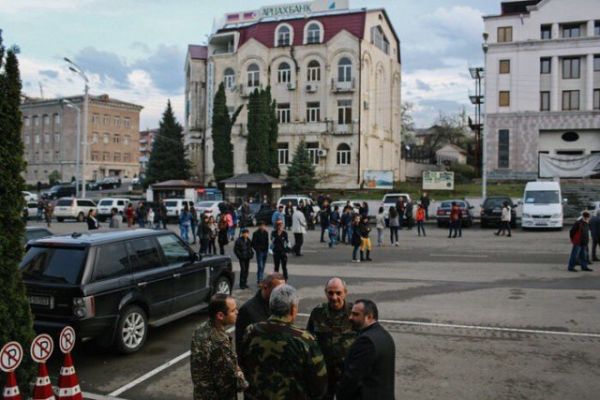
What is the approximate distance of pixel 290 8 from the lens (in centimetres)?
5731

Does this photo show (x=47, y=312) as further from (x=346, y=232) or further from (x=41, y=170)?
(x=41, y=170)

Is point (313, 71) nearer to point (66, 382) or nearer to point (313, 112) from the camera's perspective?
point (313, 112)

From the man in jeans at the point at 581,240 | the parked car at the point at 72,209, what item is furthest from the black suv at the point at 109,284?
the parked car at the point at 72,209

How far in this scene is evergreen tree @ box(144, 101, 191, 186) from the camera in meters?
59.2

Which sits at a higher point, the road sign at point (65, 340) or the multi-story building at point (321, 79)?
the multi-story building at point (321, 79)

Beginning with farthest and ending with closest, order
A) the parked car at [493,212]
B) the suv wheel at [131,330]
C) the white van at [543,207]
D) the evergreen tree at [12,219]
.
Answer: the parked car at [493,212], the white van at [543,207], the suv wheel at [131,330], the evergreen tree at [12,219]

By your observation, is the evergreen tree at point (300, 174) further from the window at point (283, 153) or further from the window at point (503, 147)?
the window at point (503, 147)

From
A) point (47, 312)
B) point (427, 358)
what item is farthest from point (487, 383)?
point (47, 312)

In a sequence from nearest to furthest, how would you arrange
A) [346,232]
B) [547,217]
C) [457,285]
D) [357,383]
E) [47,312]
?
[357,383] < [47,312] < [457,285] < [346,232] < [547,217]

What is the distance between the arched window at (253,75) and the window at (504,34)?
22881 millimetres

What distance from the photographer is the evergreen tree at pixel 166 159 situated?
59.2 meters

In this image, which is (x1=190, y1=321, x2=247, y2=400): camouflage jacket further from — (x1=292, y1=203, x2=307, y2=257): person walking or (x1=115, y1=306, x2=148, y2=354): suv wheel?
(x1=292, y1=203, x2=307, y2=257): person walking

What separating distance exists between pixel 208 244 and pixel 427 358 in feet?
44.3

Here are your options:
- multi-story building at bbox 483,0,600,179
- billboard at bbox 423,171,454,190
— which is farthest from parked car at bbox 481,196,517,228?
multi-story building at bbox 483,0,600,179
